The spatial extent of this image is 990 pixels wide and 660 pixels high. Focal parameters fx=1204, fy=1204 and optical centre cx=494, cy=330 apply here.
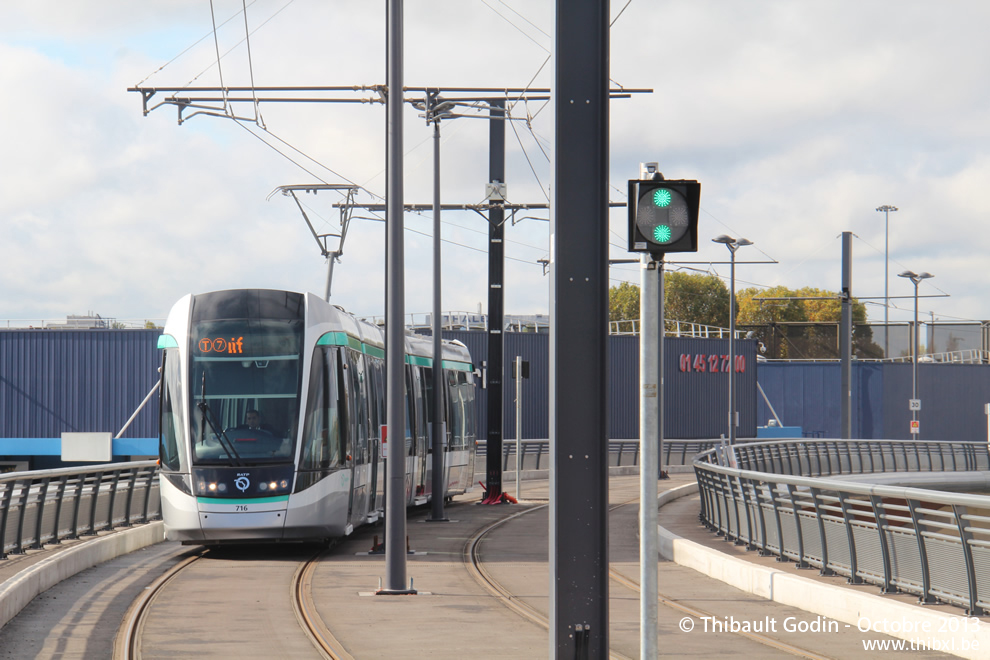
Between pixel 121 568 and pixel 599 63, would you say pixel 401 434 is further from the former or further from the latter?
A: pixel 599 63

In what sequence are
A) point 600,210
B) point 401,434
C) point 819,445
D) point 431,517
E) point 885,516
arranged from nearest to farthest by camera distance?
point 600,210
point 885,516
point 401,434
point 431,517
point 819,445

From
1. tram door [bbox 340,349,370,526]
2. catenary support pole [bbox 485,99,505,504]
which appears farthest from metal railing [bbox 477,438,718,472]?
tram door [bbox 340,349,370,526]

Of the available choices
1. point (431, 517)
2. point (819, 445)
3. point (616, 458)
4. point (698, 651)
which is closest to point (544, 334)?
point (616, 458)

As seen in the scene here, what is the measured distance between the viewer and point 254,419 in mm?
15164

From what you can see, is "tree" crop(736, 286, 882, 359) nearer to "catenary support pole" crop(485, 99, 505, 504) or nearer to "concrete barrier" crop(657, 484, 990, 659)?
"catenary support pole" crop(485, 99, 505, 504)

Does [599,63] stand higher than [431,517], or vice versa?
[599,63]

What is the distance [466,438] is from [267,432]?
1328cm

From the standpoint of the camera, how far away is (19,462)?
53875mm

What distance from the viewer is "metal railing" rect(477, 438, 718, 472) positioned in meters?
42.6

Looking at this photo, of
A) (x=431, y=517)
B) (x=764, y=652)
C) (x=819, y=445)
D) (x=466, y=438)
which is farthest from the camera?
(x=819, y=445)

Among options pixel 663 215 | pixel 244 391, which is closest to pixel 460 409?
pixel 244 391

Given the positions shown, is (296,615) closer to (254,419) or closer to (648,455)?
(254,419)

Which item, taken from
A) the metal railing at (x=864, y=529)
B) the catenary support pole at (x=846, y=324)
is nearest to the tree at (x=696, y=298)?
the catenary support pole at (x=846, y=324)

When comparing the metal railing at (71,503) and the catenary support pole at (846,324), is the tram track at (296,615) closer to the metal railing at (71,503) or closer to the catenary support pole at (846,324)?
the metal railing at (71,503)
